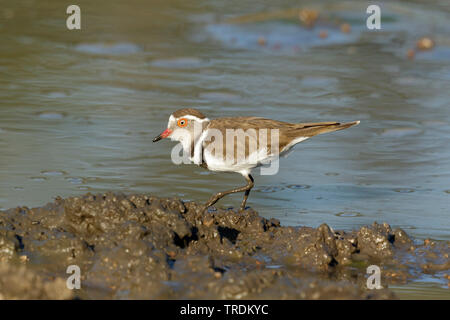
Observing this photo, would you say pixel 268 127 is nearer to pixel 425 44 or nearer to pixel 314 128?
pixel 314 128

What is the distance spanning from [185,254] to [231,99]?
180 inches

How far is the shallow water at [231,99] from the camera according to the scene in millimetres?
6766

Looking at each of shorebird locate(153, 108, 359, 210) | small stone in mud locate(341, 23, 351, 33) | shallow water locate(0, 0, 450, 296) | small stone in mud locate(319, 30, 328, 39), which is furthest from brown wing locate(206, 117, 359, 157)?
small stone in mud locate(341, 23, 351, 33)

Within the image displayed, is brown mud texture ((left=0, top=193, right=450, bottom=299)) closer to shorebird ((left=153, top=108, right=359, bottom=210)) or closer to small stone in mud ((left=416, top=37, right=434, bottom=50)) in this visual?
shorebird ((left=153, top=108, right=359, bottom=210))

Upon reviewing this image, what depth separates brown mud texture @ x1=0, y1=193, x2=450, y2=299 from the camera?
4348 millimetres

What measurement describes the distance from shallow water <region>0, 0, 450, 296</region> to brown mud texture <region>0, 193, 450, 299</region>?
2.05ft

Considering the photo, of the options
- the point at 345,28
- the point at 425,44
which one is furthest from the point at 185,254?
the point at 345,28

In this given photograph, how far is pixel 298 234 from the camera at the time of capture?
5.40 m

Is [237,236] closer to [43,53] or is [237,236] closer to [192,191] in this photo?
[192,191]

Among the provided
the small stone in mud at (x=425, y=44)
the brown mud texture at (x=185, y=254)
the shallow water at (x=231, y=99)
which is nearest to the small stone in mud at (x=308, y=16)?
the shallow water at (x=231, y=99)

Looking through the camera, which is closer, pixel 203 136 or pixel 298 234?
pixel 298 234
